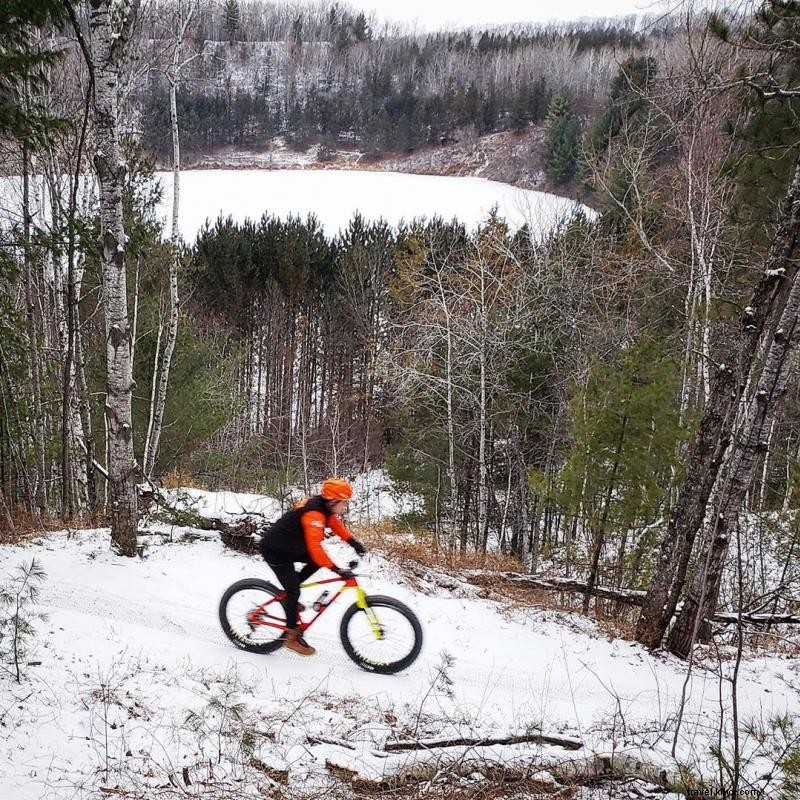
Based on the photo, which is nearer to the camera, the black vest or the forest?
the black vest

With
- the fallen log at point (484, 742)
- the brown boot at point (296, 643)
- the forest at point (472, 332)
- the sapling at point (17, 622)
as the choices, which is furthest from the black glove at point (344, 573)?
the forest at point (472, 332)

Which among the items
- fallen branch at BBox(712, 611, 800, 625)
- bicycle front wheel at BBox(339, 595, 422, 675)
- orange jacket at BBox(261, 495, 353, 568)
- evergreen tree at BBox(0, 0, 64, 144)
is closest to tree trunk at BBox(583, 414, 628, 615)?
fallen branch at BBox(712, 611, 800, 625)

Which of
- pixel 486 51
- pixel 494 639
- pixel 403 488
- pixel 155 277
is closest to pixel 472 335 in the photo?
pixel 403 488

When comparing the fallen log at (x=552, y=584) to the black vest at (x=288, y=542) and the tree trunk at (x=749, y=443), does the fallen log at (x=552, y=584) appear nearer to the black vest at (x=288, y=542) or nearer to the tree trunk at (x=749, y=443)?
the tree trunk at (x=749, y=443)

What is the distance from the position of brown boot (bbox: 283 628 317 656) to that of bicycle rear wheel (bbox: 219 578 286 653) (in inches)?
2.4

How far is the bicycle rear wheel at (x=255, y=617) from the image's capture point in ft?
18.4

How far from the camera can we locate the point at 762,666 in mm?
6930

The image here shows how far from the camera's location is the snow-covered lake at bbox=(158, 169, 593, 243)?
43906 mm

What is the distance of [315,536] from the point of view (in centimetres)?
517

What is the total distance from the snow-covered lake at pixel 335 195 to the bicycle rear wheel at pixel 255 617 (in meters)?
35.4

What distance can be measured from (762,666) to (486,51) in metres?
88.7

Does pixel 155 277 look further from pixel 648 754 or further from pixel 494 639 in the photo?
pixel 648 754

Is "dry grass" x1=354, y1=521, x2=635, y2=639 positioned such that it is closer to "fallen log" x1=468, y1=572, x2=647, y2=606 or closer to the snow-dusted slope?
"fallen log" x1=468, y1=572, x2=647, y2=606

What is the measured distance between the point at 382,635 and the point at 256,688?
1231mm
